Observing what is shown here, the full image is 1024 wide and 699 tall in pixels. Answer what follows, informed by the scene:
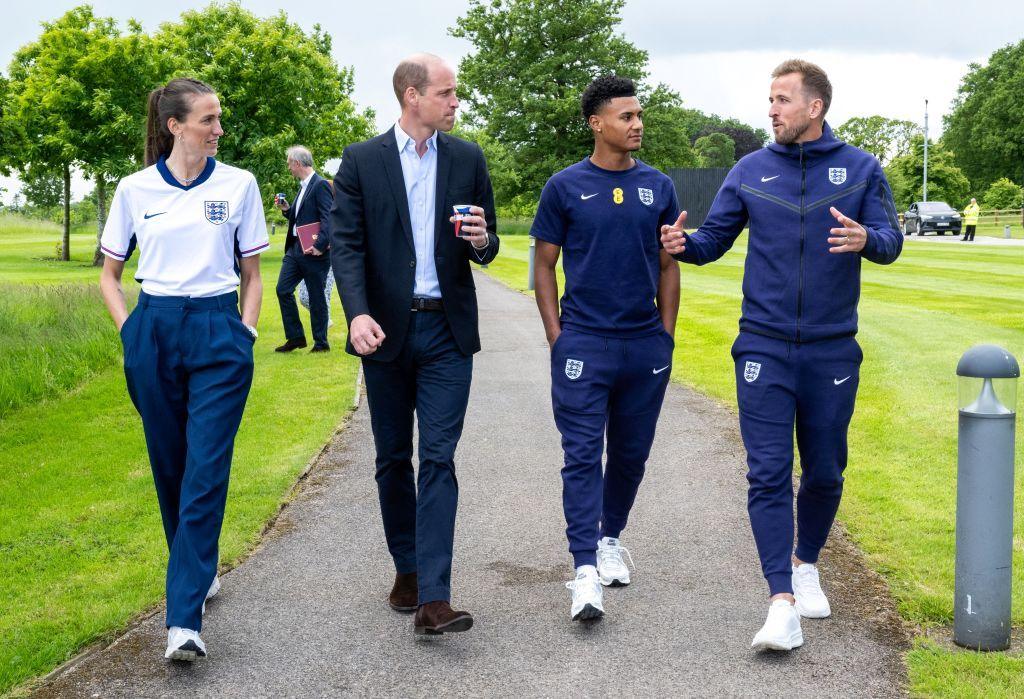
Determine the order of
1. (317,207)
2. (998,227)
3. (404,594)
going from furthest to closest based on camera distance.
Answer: (998,227) → (317,207) → (404,594)

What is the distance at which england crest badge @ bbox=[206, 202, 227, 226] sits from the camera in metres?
4.31

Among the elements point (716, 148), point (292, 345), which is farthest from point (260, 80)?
point (716, 148)

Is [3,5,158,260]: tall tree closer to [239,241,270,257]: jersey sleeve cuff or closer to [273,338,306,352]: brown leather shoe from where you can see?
[273,338,306,352]: brown leather shoe

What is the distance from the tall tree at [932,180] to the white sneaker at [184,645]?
238ft

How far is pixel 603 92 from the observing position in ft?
15.6

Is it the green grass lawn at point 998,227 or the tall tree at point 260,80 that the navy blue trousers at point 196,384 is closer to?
the tall tree at point 260,80

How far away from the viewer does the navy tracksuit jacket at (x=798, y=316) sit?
4309 mm

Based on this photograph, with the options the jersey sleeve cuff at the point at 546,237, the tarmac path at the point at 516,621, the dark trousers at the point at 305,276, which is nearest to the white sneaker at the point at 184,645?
the tarmac path at the point at 516,621

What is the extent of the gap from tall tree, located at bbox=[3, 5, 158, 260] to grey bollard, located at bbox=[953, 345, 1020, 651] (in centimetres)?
4380

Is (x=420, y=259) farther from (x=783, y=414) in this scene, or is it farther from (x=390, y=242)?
(x=783, y=414)

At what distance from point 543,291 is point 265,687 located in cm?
207

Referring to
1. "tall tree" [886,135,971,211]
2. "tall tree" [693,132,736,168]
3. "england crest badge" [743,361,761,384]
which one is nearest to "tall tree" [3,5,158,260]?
"england crest badge" [743,361,761,384]

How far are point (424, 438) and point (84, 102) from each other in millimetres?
45047

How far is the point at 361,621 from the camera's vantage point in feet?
14.7
